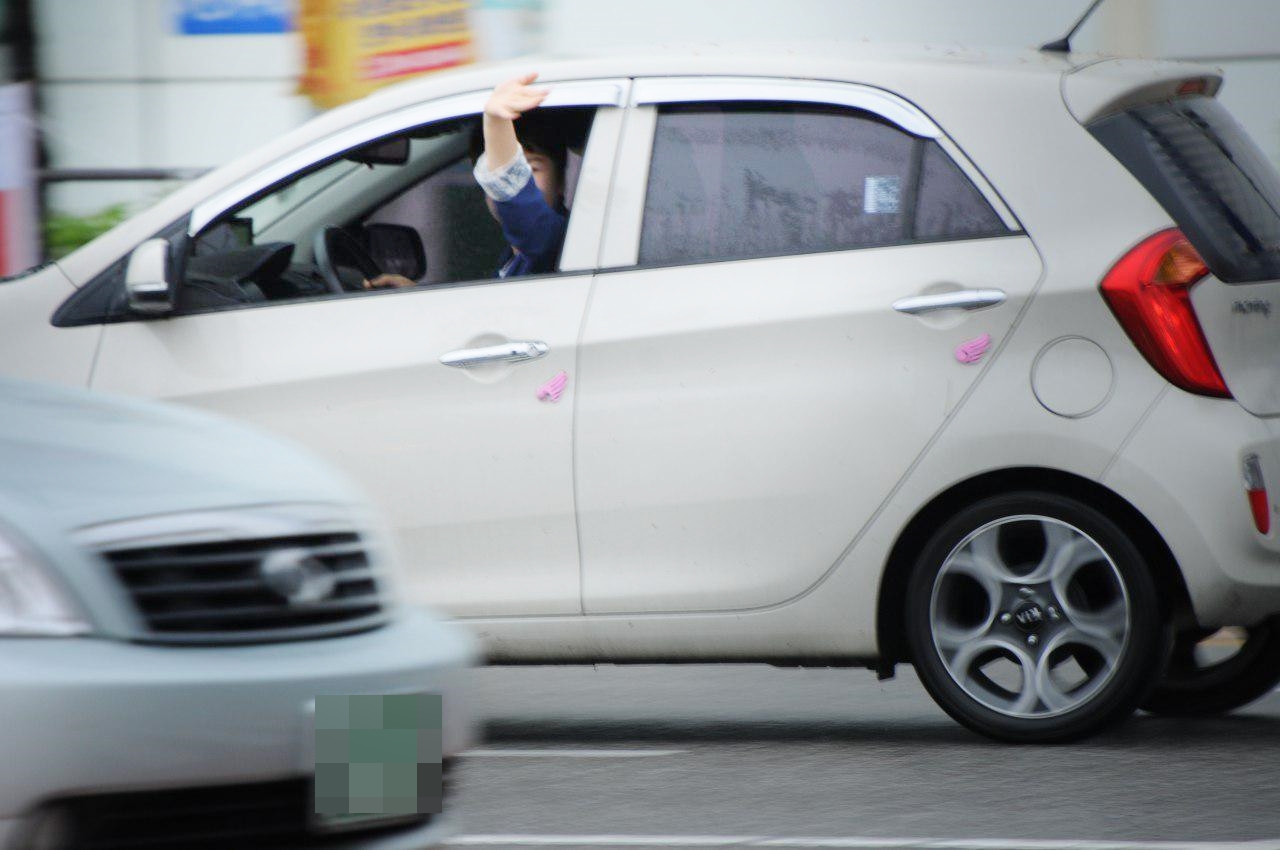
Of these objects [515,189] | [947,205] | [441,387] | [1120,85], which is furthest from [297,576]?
[1120,85]

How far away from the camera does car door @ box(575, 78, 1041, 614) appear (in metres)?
5.90

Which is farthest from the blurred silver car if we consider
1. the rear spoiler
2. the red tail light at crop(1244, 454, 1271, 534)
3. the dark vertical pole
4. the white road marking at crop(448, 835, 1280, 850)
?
the dark vertical pole

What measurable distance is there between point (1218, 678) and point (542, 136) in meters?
2.45

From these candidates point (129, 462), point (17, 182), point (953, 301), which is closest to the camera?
point (129, 462)

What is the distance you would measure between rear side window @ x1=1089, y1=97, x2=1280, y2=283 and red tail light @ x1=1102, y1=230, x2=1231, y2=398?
0.11m

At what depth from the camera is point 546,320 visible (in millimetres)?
6039

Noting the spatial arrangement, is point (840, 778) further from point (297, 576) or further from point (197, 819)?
point (197, 819)

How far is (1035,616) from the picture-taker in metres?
5.92

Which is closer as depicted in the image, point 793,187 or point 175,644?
point 175,644

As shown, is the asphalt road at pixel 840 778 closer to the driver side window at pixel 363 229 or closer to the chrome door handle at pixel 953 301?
the chrome door handle at pixel 953 301

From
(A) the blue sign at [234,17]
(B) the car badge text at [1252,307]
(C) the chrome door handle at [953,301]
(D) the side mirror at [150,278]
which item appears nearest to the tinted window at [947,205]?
(C) the chrome door handle at [953,301]

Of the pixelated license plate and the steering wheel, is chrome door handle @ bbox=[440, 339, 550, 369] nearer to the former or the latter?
the steering wheel

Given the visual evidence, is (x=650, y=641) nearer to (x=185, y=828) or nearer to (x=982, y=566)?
(x=982, y=566)

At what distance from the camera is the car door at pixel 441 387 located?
602cm
